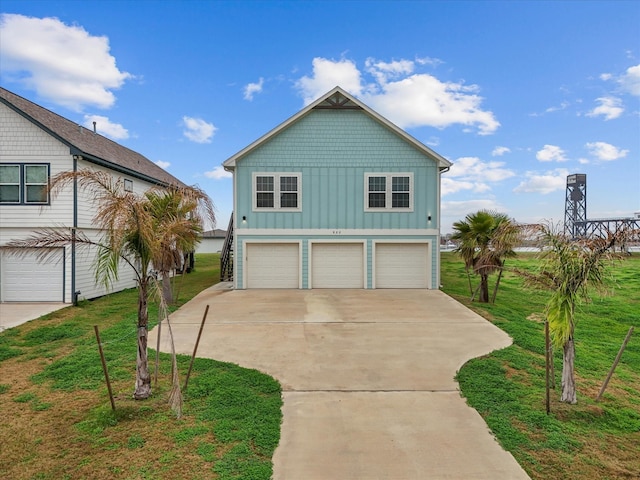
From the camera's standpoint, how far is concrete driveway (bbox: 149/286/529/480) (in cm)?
353

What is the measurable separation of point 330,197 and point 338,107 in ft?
12.2

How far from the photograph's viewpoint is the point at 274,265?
47.9 feet

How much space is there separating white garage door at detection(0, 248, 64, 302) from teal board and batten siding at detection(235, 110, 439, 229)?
7140mm

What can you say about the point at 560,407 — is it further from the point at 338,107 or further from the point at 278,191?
the point at 338,107

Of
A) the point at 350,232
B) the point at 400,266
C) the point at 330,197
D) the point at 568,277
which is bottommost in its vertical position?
the point at 400,266

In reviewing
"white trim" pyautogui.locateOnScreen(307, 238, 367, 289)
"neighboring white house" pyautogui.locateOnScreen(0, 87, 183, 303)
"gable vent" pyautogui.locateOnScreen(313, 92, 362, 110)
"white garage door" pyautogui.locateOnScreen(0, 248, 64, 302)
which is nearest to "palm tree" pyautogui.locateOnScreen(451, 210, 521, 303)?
"white trim" pyautogui.locateOnScreen(307, 238, 367, 289)

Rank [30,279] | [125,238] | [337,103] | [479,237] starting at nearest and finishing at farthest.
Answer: [125,238], [479,237], [30,279], [337,103]

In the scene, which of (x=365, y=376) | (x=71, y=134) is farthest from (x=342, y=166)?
(x=71, y=134)

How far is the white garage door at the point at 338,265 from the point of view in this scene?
48.0ft

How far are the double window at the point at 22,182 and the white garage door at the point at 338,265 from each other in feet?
32.7

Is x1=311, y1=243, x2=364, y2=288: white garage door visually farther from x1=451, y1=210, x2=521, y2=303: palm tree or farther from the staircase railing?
the staircase railing

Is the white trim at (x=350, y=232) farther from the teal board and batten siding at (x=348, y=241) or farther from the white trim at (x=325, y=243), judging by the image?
the white trim at (x=325, y=243)

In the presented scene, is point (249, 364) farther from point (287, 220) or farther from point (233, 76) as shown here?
point (233, 76)

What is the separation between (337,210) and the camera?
14453 mm
